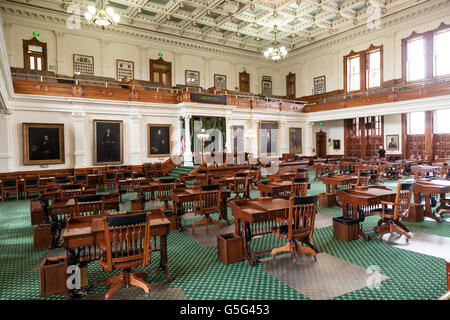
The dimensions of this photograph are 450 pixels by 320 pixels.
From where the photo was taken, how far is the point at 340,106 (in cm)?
1867

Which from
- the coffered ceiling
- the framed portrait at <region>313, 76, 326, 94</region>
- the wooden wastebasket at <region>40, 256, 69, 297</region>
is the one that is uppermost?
the coffered ceiling

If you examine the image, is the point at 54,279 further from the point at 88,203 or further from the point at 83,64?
the point at 83,64

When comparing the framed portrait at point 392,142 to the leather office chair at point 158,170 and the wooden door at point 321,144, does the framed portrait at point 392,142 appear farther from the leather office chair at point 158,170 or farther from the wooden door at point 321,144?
the leather office chair at point 158,170

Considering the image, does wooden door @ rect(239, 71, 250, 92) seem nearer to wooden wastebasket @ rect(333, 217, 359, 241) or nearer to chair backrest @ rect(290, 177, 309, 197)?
chair backrest @ rect(290, 177, 309, 197)

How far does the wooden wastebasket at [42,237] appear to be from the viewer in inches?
201

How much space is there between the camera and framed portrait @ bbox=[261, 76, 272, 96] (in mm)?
24938

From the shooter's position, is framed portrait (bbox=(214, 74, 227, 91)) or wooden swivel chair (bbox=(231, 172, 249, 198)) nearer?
wooden swivel chair (bbox=(231, 172, 249, 198))

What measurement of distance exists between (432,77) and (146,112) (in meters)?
16.5

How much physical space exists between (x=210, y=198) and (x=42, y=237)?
315 cm

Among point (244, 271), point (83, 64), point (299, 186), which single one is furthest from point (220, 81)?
point (244, 271)

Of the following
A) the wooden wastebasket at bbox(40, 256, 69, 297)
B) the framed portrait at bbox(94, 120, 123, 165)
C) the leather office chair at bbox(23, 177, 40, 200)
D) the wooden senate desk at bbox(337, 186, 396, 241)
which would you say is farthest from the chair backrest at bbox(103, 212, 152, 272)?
the framed portrait at bbox(94, 120, 123, 165)

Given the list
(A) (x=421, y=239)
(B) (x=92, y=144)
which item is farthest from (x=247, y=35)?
(A) (x=421, y=239)

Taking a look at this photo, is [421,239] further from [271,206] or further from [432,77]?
[432,77]

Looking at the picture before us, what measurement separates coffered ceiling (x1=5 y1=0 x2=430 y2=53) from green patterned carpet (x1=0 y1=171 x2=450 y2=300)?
49.1 ft
